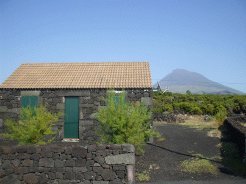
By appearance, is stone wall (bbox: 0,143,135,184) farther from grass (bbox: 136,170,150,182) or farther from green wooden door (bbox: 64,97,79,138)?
green wooden door (bbox: 64,97,79,138)

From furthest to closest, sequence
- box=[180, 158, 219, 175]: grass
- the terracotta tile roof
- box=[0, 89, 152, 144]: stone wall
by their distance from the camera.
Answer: the terracotta tile roof
box=[0, 89, 152, 144]: stone wall
box=[180, 158, 219, 175]: grass

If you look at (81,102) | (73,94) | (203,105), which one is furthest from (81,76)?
(203,105)

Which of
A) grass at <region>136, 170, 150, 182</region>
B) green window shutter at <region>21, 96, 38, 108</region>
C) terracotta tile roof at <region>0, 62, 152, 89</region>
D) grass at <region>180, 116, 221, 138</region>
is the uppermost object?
terracotta tile roof at <region>0, 62, 152, 89</region>

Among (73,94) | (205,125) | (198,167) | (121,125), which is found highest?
(73,94)

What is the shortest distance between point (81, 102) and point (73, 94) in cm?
64

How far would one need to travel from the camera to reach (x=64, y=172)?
8.07 m

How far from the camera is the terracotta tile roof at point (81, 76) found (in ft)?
52.8

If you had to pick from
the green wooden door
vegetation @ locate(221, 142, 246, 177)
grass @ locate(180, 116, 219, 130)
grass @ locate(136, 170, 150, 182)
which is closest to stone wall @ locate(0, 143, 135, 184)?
grass @ locate(136, 170, 150, 182)

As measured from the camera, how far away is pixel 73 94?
626 inches

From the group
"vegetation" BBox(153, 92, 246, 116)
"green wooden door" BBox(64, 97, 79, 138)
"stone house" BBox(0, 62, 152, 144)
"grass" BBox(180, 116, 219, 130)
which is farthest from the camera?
"vegetation" BBox(153, 92, 246, 116)

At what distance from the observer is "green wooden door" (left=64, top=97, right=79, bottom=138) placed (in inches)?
625

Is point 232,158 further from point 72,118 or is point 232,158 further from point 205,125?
point 205,125

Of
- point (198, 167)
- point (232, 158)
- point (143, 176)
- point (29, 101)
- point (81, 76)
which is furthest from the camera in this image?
point (81, 76)

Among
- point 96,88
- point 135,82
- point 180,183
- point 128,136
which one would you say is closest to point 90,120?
point 96,88
